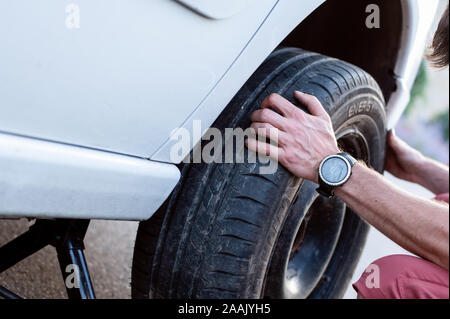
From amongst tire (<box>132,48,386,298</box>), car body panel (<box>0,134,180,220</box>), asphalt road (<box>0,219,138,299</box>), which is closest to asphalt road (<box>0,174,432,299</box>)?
asphalt road (<box>0,219,138,299</box>)

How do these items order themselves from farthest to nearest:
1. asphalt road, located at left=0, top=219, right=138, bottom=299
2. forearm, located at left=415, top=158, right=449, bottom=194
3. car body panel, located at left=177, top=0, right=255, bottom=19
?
forearm, located at left=415, top=158, right=449, bottom=194 → asphalt road, located at left=0, top=219, right=138, bottom=299 → car body panel, located at left=177, top=0, right=255, bottom=19

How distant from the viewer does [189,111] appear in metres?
1.28

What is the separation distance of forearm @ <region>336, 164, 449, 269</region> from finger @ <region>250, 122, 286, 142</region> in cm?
20

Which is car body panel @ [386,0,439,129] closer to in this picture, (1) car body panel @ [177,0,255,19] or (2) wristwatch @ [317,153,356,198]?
(2) wristwatch @ [317,153,356,198]

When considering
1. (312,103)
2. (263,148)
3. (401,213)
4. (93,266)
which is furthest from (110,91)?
(93,266)

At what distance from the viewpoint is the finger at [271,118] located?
1397mm

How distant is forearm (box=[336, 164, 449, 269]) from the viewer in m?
1.19

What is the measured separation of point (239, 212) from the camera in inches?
54.7

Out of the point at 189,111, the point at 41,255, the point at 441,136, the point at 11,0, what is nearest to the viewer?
the point at 11,0

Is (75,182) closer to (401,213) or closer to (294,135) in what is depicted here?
(294,135)

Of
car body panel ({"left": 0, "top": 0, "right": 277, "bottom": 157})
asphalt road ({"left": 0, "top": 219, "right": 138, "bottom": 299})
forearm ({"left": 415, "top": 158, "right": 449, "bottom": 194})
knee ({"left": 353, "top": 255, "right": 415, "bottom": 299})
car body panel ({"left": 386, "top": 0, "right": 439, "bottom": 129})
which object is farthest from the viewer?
forearm ({"left": 415, "top": 158, "right": 449, "bottom": 194})
